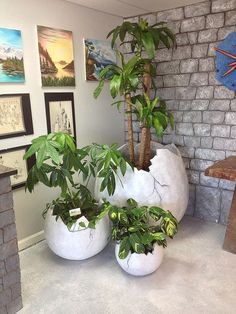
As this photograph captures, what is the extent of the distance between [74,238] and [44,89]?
122 cm

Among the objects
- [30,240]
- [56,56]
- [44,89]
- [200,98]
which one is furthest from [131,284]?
[56,56]

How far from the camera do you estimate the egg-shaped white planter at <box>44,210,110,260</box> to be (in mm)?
2082

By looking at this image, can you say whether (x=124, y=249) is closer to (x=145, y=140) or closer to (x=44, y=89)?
(x=145, y=140)

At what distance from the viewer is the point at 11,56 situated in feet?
6.97

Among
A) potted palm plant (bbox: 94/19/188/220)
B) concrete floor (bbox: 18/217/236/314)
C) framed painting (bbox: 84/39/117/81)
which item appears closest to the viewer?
concrete floor (bbox: 18/217/236/314)

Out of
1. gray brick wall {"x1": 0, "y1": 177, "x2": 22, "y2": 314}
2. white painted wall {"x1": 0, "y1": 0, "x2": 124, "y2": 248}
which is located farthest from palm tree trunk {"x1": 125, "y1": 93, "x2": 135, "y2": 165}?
gray brick wall {"x1": 0, "y1": 177, "x2": 22, "y2": 314}

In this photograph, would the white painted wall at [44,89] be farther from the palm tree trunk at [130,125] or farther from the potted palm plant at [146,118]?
the palm tree trunk at [130,125]

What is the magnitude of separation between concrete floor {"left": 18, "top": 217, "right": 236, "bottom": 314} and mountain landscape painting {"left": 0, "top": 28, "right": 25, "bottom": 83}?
139 centimetres

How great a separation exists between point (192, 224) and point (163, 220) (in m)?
0.84

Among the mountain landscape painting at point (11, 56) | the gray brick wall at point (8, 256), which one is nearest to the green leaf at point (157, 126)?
the mountain landscape painting at point (11, 56)

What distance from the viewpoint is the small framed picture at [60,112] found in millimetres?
2465

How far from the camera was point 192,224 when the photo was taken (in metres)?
2.82

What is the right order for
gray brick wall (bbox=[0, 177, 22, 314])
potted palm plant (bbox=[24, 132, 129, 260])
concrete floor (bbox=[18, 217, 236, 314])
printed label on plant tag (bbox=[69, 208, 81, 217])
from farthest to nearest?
printed label on plant tag (bbox=[69, 208, 81, 217]) → potted palm plant (bbox=[24, 132, 129, 260]) → concrete floor (bbox=[18, 217, 236, 314]) → gray brick wall (bbox=[0, 177, 22, 314])

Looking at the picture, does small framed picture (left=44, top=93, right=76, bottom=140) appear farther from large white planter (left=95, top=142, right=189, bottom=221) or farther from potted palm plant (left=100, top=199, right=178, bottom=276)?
potted palm plant (left=100, top=199, right=178, bottom=276)
